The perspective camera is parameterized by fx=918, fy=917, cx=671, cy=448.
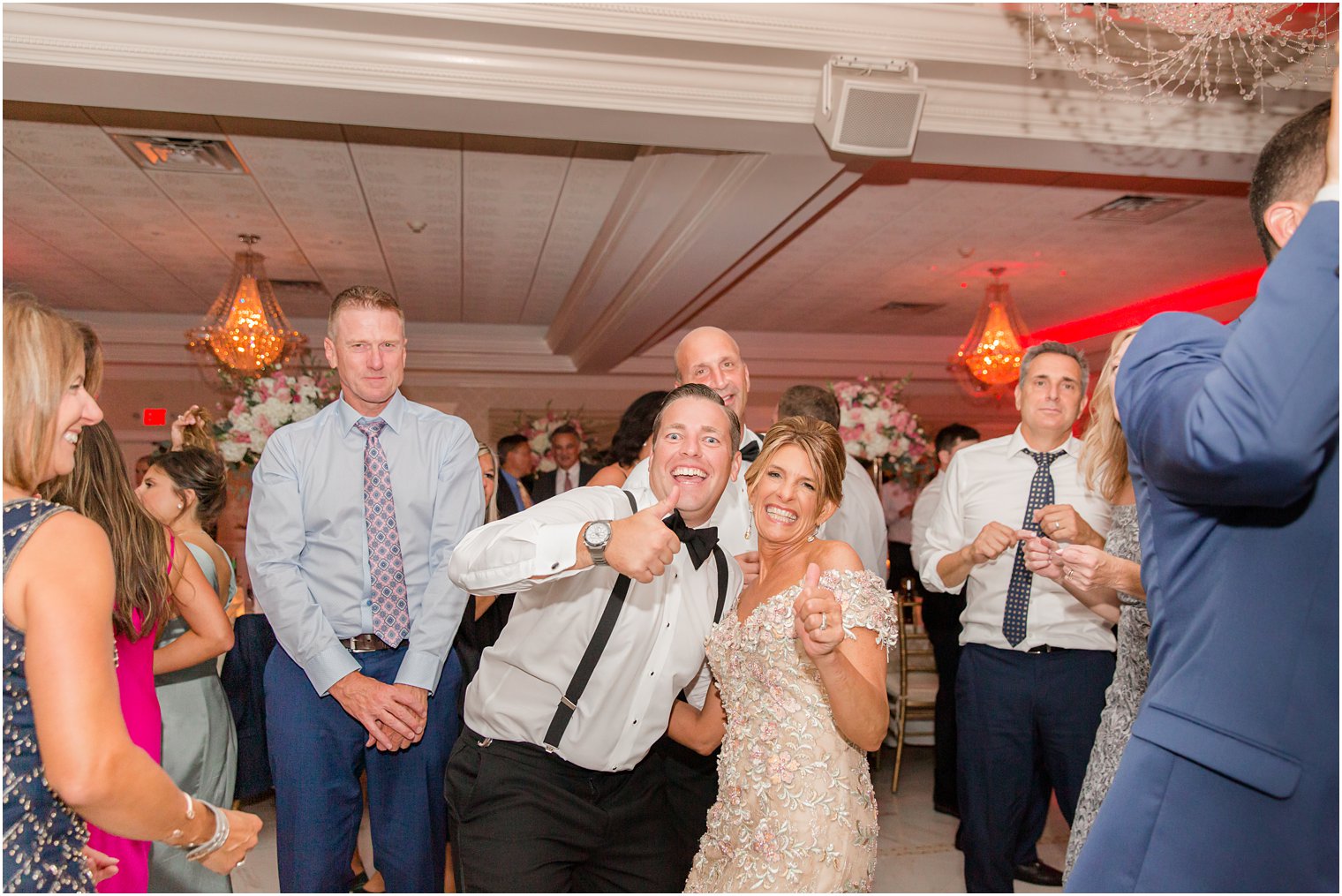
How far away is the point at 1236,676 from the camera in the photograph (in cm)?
100

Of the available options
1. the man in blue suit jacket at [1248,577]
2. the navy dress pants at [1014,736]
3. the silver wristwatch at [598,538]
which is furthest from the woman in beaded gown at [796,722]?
the navy dress pants at [1014,736]

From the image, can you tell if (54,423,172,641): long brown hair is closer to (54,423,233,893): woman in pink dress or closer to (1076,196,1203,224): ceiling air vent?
(54,423,233,893): woman in pink dress

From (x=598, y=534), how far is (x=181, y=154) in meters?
4.72

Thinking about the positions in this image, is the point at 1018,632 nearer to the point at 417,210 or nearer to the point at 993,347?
the point at 417,210

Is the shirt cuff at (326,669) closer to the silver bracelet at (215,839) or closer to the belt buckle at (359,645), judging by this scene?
the belt buckle at (359,645)

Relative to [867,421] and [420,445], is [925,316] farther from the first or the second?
[420,445]

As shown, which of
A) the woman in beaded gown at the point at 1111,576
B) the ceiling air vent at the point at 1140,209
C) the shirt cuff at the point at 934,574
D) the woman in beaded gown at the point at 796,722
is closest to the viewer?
the woman in beaded gown at the point at 796,722

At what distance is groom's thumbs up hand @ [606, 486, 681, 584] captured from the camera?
1599 millimetres

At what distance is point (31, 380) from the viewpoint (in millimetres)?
1187

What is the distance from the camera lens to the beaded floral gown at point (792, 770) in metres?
1.81

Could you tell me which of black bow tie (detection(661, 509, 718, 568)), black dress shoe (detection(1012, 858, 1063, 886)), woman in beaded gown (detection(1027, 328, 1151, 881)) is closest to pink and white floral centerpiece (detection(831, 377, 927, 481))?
black dress shoe (detection(1012, 858, 1063, 886))

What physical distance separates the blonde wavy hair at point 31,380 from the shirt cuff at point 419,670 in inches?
51.2

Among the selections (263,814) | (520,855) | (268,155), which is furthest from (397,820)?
(268,155)

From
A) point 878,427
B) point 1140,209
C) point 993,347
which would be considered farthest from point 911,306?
point 878,427
